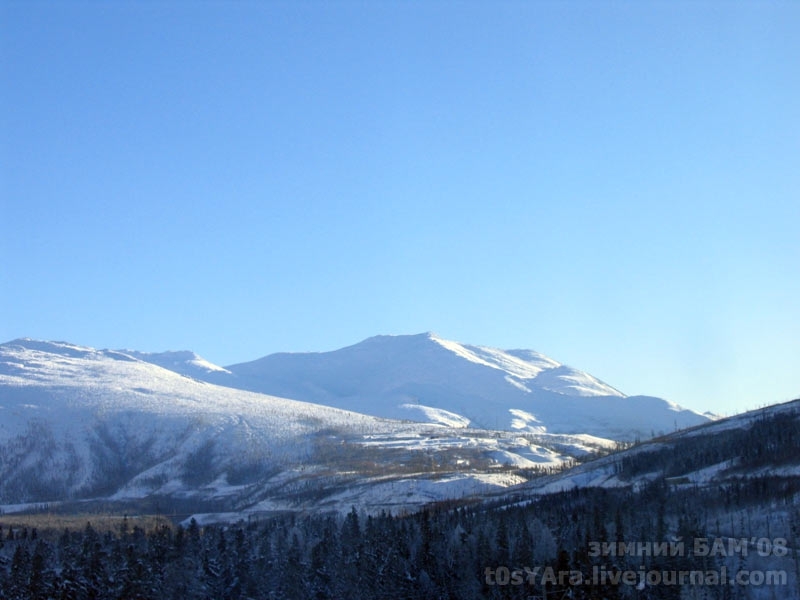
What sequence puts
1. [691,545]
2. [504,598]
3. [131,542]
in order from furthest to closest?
[131,542], [691,545], [504,598]

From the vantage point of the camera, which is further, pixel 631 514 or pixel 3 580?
pixel 631 514

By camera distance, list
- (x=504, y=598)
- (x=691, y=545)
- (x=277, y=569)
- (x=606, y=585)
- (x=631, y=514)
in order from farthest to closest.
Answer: (x=631, y=514) → (x=691, y=545) → (x=277, y=569) → (x=504, y=598) → (x=606, y=585)

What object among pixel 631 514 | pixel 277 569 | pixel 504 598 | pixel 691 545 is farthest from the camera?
pixel 631 514

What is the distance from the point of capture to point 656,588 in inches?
5472

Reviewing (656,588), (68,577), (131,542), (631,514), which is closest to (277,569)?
(68,577)

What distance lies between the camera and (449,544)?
163500 millimetres

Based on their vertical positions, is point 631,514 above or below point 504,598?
above

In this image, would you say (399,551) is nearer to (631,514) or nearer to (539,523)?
(539,523)

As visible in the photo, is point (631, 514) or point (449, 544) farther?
point (631, 514)

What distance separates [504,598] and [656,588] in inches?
842

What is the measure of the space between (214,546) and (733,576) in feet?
264

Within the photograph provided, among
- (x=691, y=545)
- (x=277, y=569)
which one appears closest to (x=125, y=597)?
(x=277, y=569)

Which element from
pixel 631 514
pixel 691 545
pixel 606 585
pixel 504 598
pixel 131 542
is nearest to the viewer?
pixel 606 585

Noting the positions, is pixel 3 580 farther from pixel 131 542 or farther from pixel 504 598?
pixel 504 598
